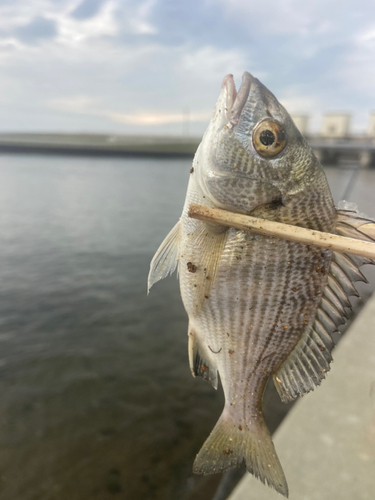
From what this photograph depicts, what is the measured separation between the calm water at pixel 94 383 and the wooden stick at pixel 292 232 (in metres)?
4.19

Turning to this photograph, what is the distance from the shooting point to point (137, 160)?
6462cm

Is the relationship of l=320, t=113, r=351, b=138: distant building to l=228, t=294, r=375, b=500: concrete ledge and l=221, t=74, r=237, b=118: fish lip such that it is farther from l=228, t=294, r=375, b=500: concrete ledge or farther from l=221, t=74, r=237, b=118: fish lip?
l=221, t=74, r=237, b=118: fish lip

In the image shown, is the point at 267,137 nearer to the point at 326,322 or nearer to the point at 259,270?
the point at 259,270

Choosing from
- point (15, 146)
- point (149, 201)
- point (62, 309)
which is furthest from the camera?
point (15, 146)

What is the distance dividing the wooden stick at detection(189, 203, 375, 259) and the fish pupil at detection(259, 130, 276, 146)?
1.35ft

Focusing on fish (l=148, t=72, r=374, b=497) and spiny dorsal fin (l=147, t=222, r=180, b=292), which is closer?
fish (l=148, t=72, r=374, b=497)

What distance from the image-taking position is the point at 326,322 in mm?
1172

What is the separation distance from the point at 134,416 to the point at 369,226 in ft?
16.4

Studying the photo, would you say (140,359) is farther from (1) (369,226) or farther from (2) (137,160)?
(2) (137,160)

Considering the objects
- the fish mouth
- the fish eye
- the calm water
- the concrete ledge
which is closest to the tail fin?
the fish eye

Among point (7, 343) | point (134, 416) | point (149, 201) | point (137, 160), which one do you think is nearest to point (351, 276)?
point (134, 416)

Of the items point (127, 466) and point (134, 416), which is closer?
point (127, 466)

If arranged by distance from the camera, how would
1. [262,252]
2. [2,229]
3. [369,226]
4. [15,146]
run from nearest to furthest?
1. [369,226]
2. [262,252]
3. [2,229]
4. [15,146]

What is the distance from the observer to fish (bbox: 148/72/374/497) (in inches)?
45.2
